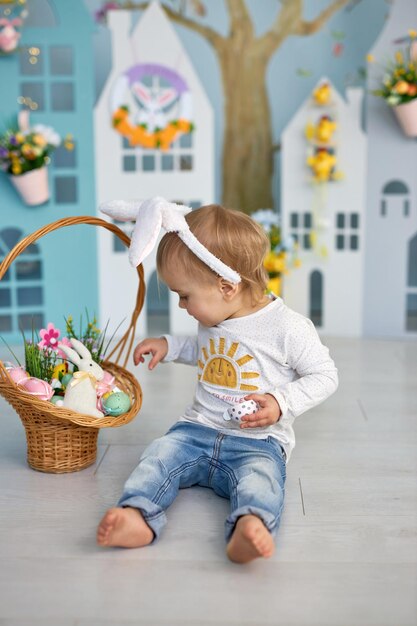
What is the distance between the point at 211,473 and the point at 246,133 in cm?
233

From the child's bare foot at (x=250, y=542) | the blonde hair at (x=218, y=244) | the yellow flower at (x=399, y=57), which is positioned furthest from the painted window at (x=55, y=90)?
the child's bare foot at (x=250, y=542)

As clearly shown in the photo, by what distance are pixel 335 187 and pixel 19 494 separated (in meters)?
2.07

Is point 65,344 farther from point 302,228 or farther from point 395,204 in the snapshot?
point 395,204

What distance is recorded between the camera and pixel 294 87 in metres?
3.62

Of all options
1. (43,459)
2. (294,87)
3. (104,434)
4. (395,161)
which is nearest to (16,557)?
(43,459)

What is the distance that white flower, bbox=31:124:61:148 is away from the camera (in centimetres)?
306

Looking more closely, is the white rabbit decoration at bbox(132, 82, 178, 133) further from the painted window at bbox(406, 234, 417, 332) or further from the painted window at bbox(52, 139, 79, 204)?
the painted window at bbox(406, 234, 417, 332)

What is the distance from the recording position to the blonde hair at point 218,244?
1.61 metres

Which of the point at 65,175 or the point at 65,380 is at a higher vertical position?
the point at 65,175

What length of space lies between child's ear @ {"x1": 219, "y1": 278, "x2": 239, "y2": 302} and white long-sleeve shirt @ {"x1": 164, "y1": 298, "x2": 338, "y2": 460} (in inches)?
2.8

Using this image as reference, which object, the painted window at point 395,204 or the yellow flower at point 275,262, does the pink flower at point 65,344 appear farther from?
the painted window at point 395,204

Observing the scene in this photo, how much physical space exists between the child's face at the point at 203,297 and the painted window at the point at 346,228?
172 centimetres

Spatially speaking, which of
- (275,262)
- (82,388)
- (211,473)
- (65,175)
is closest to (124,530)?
(211,473)

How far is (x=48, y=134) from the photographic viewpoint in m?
3.06
